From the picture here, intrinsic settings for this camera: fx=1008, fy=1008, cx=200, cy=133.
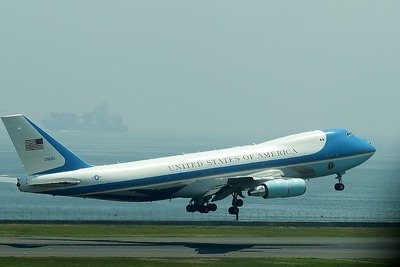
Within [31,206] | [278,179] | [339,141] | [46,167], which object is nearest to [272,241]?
[278,179]

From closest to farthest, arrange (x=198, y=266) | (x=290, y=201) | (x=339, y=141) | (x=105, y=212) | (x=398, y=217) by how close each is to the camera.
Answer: (x=398, y=217) → (x=198, y=266) → (x=339, y=141) → (x=105, y=212) → (x=290, y=201)

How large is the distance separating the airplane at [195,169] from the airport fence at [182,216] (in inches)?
574

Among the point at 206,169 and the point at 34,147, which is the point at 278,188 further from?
the point at 34,147

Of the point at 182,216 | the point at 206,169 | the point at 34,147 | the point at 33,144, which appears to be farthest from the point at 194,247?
the point at 182,216

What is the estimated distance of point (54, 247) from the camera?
83.2 m

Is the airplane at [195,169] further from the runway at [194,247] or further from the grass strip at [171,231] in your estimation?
the runway at [194,247]

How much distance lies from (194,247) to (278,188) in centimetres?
1329

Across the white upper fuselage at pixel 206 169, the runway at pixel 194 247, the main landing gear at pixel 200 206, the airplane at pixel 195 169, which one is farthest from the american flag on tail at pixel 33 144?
the main landing gear at pixel 200 206

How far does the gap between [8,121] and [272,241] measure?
86.0 feet

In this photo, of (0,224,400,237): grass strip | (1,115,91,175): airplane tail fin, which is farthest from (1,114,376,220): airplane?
(0,224,400,237): grass strip

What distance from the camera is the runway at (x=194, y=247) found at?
79062 millimetres

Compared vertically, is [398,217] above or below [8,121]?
below

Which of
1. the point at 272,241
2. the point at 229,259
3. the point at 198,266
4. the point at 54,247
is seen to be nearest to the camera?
the point at 198,266

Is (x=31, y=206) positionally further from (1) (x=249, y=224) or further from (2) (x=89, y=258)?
(2) (x=89, y=258)
